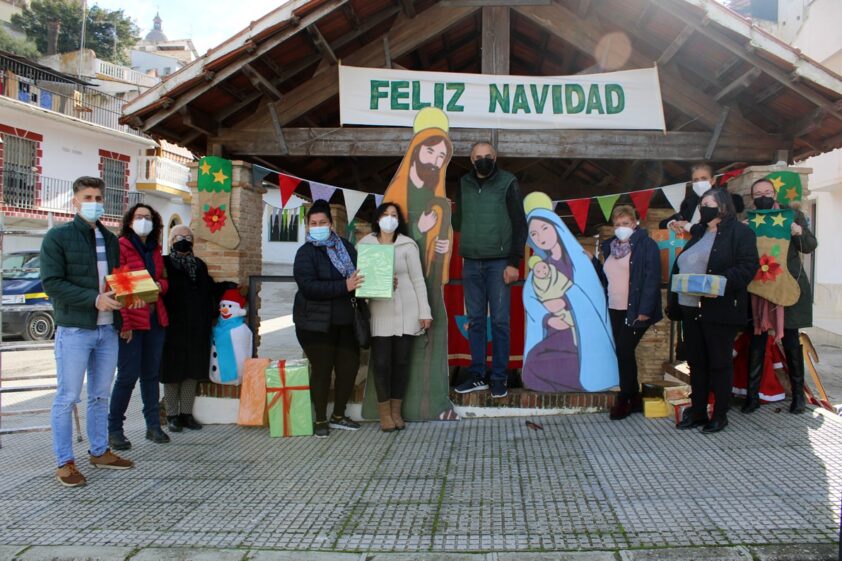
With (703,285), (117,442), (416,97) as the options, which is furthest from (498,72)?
(117,442)

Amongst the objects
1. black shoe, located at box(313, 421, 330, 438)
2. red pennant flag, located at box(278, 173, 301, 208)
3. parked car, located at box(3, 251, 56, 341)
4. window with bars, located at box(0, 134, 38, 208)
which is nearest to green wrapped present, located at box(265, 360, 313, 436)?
black shoe, located at box(313, 421, 330, 438)

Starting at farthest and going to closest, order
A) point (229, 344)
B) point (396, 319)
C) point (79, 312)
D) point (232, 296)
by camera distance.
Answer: point (232, 296)
point (229, 344)
point (396, 319)
point (79, 312)

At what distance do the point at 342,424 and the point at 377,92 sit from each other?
3511 millimetres

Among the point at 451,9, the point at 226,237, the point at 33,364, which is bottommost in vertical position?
the point at 33,364

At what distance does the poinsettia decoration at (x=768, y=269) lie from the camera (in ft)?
17.3

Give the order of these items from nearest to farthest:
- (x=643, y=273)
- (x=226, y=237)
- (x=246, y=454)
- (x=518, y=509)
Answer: (x=518, y=509) < (x=246, y=454) < (x=643, y=273) < (x=226, y=237)

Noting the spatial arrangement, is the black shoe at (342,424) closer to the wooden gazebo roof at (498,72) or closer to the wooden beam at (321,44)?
the wooden gazebo roof at (498,72)

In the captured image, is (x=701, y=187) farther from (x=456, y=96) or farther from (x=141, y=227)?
(x=141, y=227)

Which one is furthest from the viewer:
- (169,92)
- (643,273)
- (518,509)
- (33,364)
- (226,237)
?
(33,364)

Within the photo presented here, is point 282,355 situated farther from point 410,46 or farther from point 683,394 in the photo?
point 683,394

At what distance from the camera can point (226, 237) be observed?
6.13 metres

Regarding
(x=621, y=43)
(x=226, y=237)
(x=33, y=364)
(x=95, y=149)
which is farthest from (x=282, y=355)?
(x=95, y=149)

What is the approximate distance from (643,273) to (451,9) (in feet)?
11.6

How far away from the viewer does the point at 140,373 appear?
5.11 m
